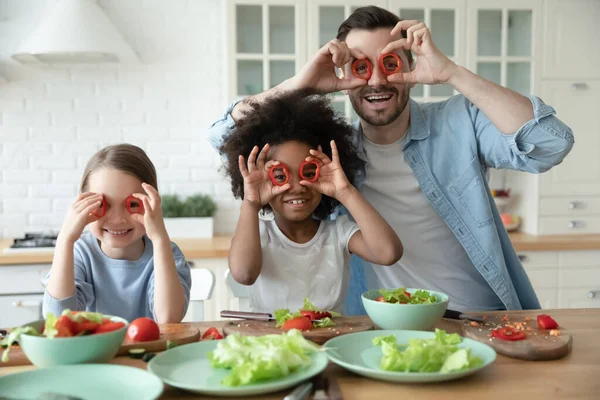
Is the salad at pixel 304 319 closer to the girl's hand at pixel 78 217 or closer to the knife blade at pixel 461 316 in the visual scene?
the knife blade at pixel 461 316

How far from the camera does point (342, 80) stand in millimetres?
2209

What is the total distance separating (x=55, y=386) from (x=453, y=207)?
4.76 feet

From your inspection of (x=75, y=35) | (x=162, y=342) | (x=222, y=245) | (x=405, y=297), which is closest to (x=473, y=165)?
(x=405, y=297)

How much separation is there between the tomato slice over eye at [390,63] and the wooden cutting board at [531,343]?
95 centimetres

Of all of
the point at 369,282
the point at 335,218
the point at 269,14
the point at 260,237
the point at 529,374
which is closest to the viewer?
the point at 529,374

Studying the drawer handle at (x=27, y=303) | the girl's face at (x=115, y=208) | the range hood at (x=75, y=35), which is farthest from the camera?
the range hood at (x=75, y=35)

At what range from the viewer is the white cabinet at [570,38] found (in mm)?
3936

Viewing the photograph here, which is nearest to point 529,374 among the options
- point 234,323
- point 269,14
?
point 234,323

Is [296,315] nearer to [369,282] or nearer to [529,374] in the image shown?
[529,374]

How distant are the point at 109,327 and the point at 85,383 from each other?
0.15m

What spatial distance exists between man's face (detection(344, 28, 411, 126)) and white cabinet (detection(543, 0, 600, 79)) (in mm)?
2139

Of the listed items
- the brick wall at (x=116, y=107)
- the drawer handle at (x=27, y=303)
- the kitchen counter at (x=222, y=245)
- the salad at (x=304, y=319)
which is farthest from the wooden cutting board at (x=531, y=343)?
the brick wall at (x=116, y=107)

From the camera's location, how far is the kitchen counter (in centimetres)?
334

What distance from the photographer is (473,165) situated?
7.22ft
